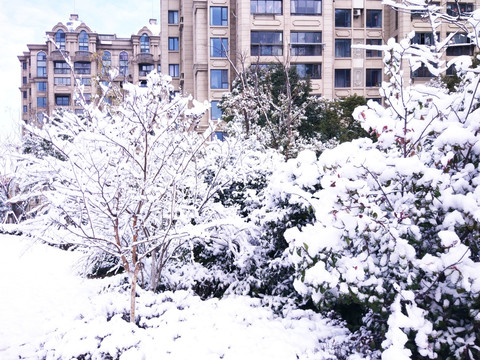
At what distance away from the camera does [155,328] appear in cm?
461

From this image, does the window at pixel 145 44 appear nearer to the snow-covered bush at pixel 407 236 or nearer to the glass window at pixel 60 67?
the glass window at pixel 60 67

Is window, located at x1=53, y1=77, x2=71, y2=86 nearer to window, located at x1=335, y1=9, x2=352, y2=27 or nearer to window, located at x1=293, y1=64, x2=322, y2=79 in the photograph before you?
window, located at x1=293, y1=64, x2=322, y2=79

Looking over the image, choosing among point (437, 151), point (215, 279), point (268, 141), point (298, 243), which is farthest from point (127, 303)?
point (268, 141)

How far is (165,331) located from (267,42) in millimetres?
24928

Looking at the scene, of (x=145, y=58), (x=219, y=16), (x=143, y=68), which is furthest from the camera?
(x=143, y=68)

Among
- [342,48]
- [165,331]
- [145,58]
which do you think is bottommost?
[165,331]

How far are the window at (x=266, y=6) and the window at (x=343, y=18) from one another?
4.53 meters

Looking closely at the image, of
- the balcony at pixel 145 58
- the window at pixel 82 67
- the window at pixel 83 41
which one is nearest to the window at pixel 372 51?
the balcony at pixel 145 58

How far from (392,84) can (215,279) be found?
3.80 meters

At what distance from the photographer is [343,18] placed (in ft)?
96.1

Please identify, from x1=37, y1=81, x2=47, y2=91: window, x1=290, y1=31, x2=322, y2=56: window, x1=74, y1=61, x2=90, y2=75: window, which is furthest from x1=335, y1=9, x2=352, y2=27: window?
x1=37, y1=81, x2=47, y2=91: window

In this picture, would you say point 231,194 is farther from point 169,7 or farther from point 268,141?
point 169,7

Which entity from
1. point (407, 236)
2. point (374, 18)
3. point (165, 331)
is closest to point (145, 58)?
point (374, 18)

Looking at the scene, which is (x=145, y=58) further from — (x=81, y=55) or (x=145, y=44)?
(x=81, y=55)
